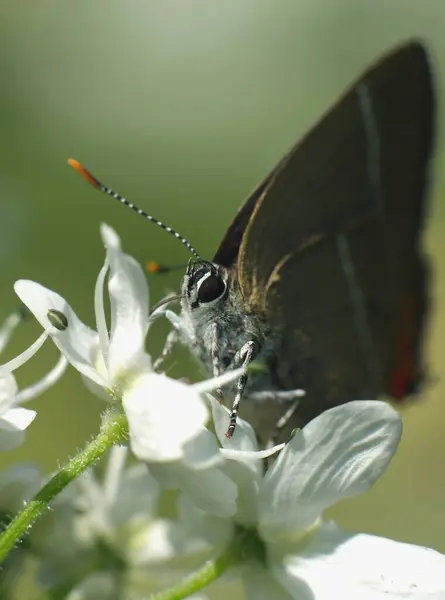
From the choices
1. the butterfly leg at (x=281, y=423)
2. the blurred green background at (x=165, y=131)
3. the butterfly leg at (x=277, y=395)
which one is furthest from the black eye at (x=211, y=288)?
the blurred green background at (x=165, y=131)

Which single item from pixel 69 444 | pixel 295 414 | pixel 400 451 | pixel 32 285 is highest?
pixel 32 285

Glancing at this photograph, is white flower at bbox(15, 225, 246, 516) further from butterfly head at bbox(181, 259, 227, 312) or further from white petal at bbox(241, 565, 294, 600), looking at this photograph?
butterfly head at bbox(181, 259, 227, 312)

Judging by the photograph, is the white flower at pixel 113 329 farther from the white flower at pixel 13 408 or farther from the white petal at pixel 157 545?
the white petal at pixel 157 545

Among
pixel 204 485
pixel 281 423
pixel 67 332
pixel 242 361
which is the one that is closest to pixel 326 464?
pixel 204 485

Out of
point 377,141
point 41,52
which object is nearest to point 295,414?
point 377,141

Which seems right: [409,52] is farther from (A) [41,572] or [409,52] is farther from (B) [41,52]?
(B) [41,52]
